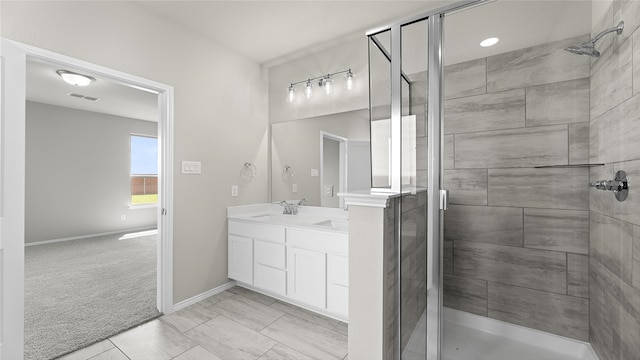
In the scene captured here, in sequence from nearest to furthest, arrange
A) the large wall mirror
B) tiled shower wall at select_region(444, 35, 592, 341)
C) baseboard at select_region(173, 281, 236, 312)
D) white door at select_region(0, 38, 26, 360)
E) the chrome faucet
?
tiled shower wall at select_region(444, 35, 592, 341), white door at select_region(0, 38, 26, 360), baseboard at select_region(173, 281, 236, 312), the large wall mirror, the chrome faucet

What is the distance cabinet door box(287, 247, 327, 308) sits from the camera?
86.4 inches

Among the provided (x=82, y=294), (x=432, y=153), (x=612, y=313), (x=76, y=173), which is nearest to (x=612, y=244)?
(x=612, y=313)

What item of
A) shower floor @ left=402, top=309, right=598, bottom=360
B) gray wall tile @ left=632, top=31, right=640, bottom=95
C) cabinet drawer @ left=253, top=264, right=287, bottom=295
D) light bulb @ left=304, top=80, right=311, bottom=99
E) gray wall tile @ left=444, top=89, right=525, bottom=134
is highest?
light bulb @ left=304, top=80, right=311, bottom=99

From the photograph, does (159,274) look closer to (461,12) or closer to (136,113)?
(461,12)

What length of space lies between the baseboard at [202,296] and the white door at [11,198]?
38.1 inches

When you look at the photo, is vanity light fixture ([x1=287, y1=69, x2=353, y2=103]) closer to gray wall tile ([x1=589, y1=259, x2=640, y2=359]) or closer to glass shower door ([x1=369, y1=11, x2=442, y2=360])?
glass shower door ([x1=369, y1=11, x2=442, y2=360])

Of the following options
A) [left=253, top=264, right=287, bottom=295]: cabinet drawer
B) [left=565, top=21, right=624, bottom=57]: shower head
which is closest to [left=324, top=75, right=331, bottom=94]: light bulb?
[left=253, top=264, right=287, bottom=295]: cabinet drawer

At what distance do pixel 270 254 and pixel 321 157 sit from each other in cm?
111

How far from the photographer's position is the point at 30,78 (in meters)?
3.56

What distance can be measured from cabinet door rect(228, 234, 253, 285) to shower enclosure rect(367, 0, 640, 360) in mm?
1660

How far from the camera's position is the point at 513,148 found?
1.22 m

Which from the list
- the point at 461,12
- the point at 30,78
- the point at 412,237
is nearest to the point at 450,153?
the point at 412,237

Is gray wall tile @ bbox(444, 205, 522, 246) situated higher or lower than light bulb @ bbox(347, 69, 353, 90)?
lower

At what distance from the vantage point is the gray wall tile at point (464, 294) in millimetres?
1374
